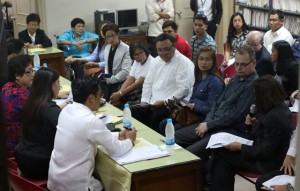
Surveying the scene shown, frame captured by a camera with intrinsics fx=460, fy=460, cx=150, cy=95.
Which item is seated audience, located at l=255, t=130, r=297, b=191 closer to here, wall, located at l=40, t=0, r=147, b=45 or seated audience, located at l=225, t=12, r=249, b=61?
seated audience, located at l=225, t=12, r=249, b=61

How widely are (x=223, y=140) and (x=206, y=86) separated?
779mm

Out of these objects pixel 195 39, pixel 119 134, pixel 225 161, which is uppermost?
pixel 195 39

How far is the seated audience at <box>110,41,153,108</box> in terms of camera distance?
505 cm

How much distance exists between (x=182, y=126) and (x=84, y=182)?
150 centimetres

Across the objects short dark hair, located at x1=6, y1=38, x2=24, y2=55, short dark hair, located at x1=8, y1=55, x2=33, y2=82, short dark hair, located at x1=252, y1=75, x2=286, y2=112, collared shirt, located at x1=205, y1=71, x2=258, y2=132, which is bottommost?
collared shirt, located at x1=205, y1=71, x2=258, y2=132

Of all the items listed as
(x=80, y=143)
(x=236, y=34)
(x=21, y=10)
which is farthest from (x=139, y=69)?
(x=21, y=10)

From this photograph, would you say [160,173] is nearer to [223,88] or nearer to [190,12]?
[223,88]

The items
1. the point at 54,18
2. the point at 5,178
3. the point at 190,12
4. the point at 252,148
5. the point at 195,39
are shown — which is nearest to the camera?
the point at 5,178

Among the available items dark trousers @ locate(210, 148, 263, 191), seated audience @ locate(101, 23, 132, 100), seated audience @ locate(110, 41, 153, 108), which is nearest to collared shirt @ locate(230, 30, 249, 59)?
seated audience @ locate(101, 23, 132, 100)

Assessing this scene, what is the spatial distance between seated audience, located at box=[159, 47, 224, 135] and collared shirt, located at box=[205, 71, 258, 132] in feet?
0.65

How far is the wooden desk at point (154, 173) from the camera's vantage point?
2850mm

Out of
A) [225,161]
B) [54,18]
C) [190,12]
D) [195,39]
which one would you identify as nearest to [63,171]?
[225,161]

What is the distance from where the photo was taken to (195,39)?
5996mm

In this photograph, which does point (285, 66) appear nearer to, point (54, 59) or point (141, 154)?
point (141, 154)
